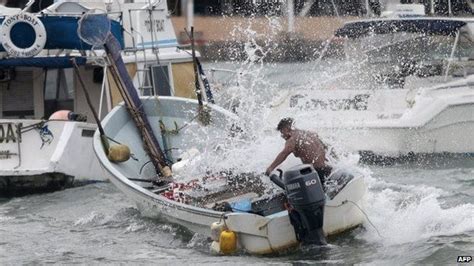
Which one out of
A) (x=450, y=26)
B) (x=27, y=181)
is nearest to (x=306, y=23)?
(x=450, y=26)

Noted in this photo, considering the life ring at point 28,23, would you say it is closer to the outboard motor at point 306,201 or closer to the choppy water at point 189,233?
the choppy water at point 189,233

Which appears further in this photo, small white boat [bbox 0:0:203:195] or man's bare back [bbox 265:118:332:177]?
small white boat [bbox 0:0:203:195]

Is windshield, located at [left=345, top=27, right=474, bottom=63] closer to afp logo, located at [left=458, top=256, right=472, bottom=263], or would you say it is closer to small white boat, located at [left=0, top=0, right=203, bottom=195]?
small white boat, located at [left=0, top=0, right=203, bottom=195]

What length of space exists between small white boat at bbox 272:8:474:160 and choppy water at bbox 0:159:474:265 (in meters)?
2.17

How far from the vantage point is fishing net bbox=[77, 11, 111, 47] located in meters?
18.7

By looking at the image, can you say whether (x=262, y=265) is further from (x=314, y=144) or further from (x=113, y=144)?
(x=113, y=144)

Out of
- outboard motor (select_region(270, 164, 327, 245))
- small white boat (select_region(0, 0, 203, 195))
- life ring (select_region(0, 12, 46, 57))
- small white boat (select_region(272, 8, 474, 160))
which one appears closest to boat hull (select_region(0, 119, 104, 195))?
small white boat (select_region(0, 0, 203, 195))

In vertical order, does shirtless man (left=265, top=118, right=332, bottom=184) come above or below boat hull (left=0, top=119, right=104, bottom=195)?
above

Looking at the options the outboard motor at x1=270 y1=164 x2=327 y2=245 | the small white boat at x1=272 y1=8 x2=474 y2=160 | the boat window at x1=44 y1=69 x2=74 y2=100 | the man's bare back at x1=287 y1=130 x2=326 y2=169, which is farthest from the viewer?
the boat window at x1=44 y1=69 x2=74 y2=100

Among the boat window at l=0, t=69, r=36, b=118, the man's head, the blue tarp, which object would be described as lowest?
the boat window at l=0, t=69, r=36, b=118

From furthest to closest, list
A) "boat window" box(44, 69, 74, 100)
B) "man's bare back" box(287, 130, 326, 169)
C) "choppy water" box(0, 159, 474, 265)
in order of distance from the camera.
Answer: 1. "boat window" box(44, 69, 74, 100)
2. "man's bare back" box(287, 130, 326, 169)
3. "choppy water" box(0, 159, 474, 265)

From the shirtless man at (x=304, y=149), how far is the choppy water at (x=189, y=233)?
2.91 ft

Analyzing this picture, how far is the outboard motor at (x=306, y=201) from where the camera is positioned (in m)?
13.7

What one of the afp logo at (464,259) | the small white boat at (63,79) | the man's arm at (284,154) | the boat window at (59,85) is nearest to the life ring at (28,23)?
the small white boat at (63,79)
